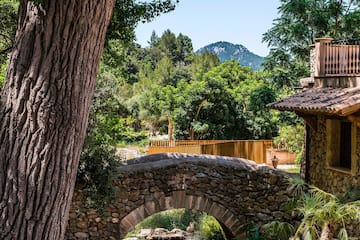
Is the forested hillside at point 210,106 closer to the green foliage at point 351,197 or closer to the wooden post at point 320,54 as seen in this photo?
the wooden post at point 320,54

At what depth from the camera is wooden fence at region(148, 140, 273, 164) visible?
16078 mm

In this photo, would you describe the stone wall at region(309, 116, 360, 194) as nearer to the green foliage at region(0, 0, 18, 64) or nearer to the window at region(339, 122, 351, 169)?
the window at region(339, 122, 351, 169)

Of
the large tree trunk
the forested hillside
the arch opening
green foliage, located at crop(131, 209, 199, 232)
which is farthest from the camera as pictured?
the forested hillside

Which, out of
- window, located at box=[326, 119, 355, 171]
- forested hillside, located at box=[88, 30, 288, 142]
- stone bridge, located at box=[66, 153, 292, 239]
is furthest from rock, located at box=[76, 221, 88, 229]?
window, located at box=[326, 119, 355, 171]

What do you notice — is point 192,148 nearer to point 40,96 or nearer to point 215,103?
point 215,103

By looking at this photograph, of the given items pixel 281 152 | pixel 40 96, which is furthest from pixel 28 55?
pixel 281 152

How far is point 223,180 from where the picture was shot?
915 centimetres

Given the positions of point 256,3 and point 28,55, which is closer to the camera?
point 28,55

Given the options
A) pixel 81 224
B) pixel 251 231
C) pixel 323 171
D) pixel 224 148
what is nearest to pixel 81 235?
pixel 81 224

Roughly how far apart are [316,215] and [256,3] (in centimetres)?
1181

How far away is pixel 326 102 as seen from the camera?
6.96 meters

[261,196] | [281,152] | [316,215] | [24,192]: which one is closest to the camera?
[24,192]

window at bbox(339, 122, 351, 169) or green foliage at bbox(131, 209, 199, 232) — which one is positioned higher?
window at bbox(339, 122, 351, 169)

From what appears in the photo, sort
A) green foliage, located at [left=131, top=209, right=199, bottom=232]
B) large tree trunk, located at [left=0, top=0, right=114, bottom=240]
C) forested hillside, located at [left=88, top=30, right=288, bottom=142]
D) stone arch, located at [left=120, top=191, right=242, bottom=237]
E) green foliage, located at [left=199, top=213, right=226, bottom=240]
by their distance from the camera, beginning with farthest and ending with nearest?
forested hillside, located at [left=88, top=30, right=288, bottom=142]
green foliage, located at [left=131, top=209, right=199, bottom=232]
green foliage, located at [left=199, top=213, right=226, bottom=240]
stone arch, located at [left=120, top=191, right=242, bottom=237]
large tree trunk, located at [left=0, top=0, right=114, bottom=240]
